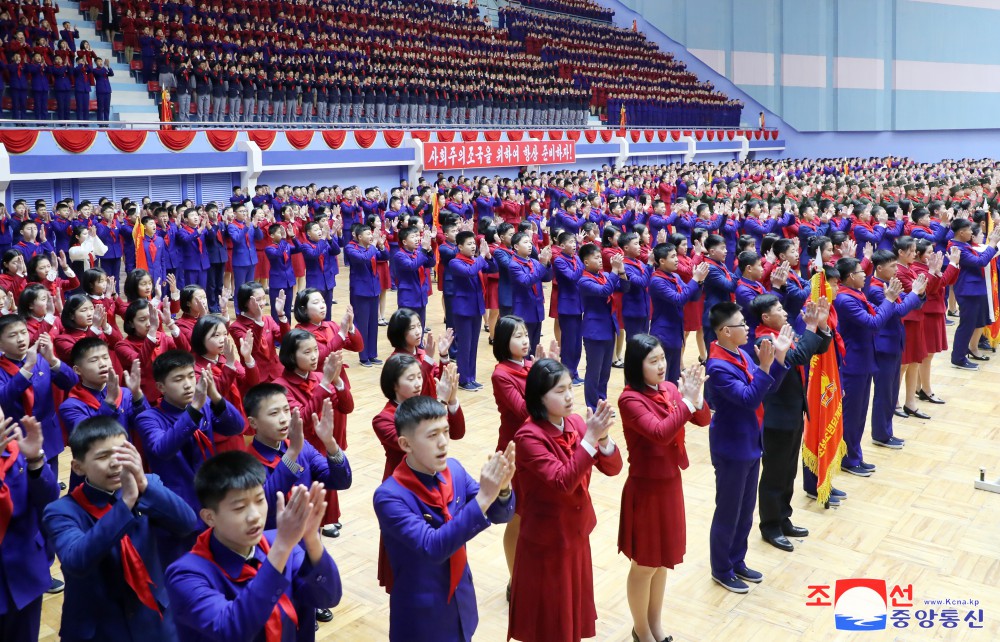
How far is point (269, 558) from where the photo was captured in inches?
86.0

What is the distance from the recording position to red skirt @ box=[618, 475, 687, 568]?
12.2 ft

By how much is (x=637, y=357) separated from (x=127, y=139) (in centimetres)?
1228

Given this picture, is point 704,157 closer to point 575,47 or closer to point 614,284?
point 575,47

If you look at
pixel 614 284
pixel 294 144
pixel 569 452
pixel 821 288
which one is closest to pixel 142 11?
pixel 294 144

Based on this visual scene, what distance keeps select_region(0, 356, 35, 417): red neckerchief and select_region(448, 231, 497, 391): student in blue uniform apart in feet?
13.0

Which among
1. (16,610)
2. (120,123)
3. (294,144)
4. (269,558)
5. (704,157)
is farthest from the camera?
(704,157)

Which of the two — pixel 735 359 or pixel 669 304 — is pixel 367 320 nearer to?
pixel 669 304

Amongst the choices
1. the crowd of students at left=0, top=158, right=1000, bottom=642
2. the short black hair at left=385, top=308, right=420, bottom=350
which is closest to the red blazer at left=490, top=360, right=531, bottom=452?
the crowd of students at left=0, top=158, right=1000, bottom=642

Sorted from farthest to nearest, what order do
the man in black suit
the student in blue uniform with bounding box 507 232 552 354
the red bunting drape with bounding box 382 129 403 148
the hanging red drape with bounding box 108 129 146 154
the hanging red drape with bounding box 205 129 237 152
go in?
the red bunting drape with bounding box 382 129 403 148, the hanging red drape with bounding box 205 129 237 152, the hanging red drape with bounding box 108 129 146 154, the student in blue uniform with bounding box 507 232 552 354, the man in black suit

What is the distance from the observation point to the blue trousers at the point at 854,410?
588 cm

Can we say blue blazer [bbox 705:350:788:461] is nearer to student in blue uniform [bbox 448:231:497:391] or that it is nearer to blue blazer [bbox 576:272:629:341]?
blue blazer [bbox 576:272:629:341]

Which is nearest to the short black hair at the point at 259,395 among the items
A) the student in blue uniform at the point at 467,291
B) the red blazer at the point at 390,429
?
the red blazer at the point at 390,429

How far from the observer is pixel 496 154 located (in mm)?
20016

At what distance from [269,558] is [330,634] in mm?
2042
